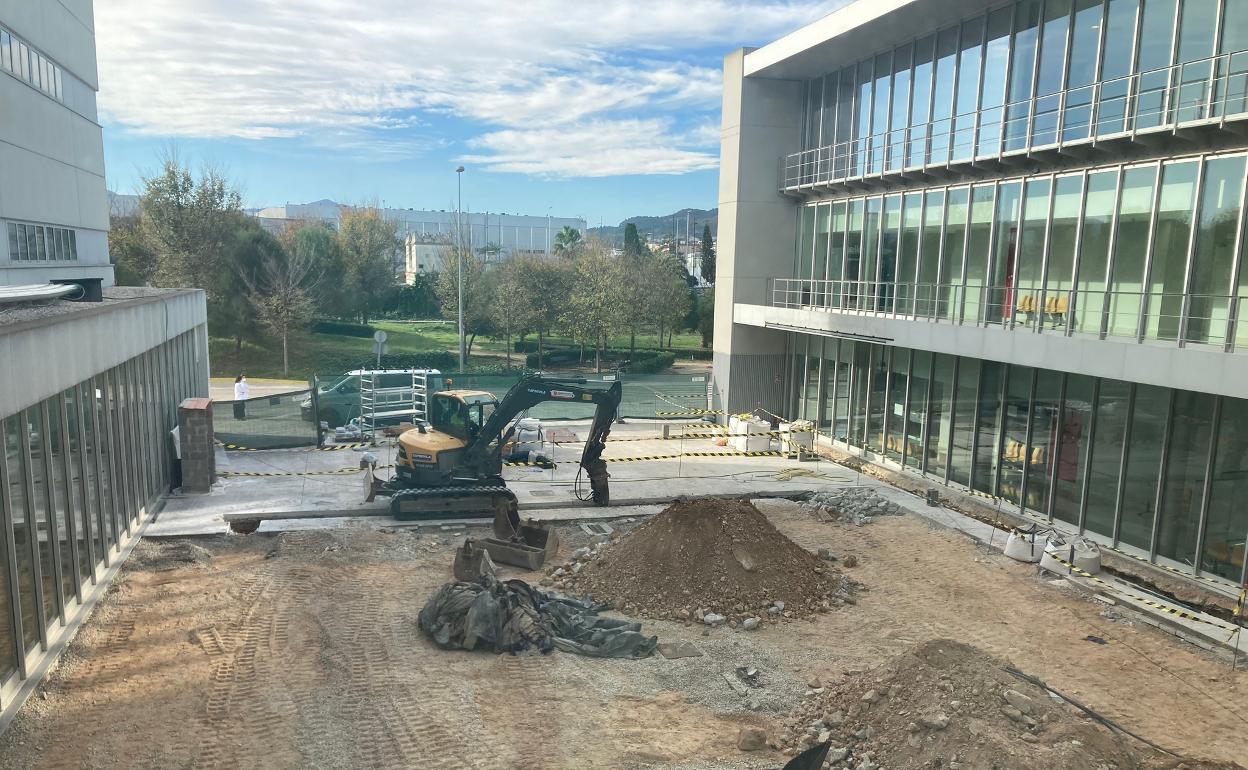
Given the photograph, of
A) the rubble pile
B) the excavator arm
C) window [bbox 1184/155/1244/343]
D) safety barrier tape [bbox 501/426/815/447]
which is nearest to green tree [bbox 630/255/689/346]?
safety barrier tape [bbox 501/426/815/447]

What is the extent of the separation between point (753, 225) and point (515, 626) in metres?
18.8

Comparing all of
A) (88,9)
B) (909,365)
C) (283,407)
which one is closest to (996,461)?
(909,365)

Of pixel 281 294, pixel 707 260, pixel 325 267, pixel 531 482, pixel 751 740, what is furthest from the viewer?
pixel 707 260

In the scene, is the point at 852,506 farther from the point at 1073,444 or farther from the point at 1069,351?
the point at 1069,351

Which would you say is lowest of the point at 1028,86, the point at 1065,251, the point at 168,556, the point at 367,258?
the point at 168,556

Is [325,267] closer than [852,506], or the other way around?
[852,506]

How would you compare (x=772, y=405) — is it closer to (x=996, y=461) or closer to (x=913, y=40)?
(x=996, y=461)

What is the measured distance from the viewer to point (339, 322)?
57344 mm

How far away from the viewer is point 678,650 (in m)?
11.8

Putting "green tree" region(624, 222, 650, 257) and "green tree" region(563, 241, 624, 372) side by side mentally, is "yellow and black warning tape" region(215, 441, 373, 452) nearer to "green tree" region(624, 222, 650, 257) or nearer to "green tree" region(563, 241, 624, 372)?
"green tree" region(563, 241, 624, 372)

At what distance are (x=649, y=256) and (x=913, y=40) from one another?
38.7m

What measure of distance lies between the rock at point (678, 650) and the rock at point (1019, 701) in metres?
4.06

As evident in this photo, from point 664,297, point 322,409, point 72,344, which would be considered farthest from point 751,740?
point 664,297

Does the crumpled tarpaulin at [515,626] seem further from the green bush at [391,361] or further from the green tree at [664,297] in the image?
the green tree at [664,297]
